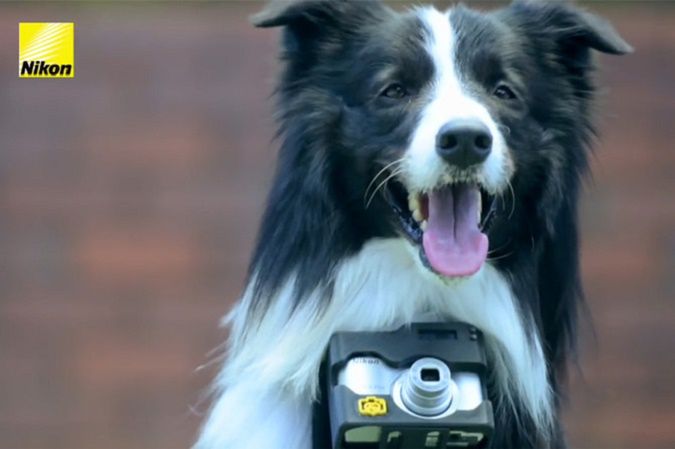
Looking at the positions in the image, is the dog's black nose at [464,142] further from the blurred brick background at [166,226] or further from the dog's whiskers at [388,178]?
the blurred brick background at [166,226]

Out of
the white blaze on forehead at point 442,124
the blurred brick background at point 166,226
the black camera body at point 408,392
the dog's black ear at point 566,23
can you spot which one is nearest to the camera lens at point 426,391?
the black camera body at point 408,392

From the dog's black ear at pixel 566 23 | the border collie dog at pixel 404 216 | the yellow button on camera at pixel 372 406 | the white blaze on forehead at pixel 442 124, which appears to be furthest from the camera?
the dog's black ear at pixel 566 23

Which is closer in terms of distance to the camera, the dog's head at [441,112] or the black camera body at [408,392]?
the black camera body at [408,392]

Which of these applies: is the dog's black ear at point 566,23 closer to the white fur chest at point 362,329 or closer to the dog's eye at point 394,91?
the dog's eye at point 394,91

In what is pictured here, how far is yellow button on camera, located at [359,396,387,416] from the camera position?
9.08 ft

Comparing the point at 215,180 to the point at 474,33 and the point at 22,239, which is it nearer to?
the point at 22,239

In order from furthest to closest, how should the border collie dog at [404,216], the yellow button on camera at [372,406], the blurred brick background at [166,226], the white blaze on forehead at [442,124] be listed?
1. the blurred brick background at [166,226]
2. the border collie dog at [404,216]
3. the white blaze on forehead at [442,124]
4. the yellow button on camera at [372,406]

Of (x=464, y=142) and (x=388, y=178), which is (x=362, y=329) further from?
(x=464, y=142)

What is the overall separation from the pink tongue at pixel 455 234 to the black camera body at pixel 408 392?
0.15 metres

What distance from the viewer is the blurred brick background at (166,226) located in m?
5.93

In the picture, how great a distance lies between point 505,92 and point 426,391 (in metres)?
0.72

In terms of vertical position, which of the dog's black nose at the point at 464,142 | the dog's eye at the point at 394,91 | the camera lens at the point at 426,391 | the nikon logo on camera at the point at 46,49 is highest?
the nikon logo on camera at the point at 46,49

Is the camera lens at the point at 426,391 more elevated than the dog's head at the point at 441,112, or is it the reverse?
the dog's head at the point at 441,112

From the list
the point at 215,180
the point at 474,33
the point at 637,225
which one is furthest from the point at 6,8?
the point at 474,33
